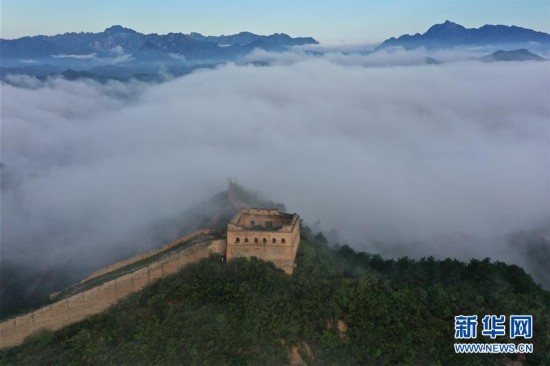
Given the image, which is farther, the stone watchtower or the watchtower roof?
the watchtower roof

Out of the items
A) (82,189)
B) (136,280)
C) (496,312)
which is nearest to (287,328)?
(136,280)

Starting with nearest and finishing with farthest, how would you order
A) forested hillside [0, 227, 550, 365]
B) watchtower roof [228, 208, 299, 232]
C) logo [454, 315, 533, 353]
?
forested hillside [0, 227, 550, 365] → logo [454, 315, 533, 353] → watchtower roof [228, 208, 299, 232]

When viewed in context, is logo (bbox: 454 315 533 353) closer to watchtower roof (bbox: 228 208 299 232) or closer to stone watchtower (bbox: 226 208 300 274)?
stone watchtower (bbox: 226 208 300 274)

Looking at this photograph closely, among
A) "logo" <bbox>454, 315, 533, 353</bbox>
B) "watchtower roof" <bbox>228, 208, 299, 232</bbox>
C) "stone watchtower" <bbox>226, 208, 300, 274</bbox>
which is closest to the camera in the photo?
"logo" <bbox>454, 315, 533, 353</bbox>

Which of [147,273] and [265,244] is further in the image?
[147,273]

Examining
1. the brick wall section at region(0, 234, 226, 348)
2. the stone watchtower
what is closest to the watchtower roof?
the stone watchtower

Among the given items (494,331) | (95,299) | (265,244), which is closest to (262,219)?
(265,244)

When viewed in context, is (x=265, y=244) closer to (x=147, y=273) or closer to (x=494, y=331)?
(x=147, y=273)

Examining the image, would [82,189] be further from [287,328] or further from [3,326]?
[287,328]

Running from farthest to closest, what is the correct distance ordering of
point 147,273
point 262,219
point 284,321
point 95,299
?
1. point 262,219
2. point 147,273
3. point 95,299
4. point 284,321
